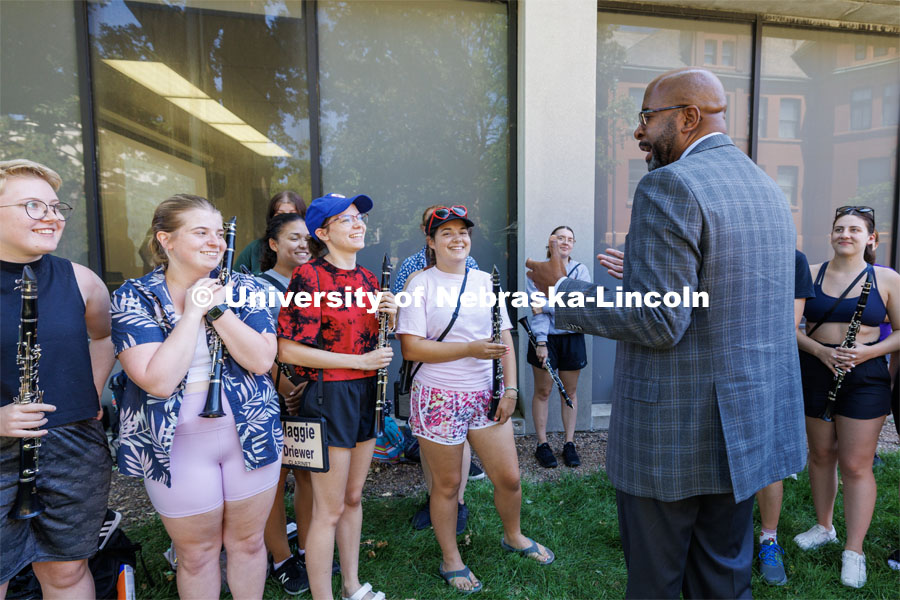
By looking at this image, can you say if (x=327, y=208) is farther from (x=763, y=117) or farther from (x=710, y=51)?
(x=763, y=117)

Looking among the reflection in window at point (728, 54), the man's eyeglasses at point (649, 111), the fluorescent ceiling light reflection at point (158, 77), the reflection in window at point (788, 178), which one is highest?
the reflection in window at point (728, 54)

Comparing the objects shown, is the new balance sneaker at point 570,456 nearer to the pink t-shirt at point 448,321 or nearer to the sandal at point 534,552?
the sandal at point 534,552

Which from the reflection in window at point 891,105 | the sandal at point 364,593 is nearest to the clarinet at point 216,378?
the sandal at point 364,593

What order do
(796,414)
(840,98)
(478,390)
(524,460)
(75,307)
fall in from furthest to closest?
1. (840,98)
2. (524,460)
3. (478,390)
4. (75,307)
5. (796,414)

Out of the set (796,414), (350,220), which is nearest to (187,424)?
(350,220)

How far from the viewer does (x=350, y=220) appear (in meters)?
2.55

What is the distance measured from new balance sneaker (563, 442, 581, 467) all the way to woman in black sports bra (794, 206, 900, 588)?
1745mm

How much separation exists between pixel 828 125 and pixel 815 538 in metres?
5.47

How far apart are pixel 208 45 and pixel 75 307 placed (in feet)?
13.5

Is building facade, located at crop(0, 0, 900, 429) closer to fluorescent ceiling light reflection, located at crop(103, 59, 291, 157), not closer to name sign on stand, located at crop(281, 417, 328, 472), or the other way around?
fluorescent ceiling light reflection, located at crop(103, 59, 291, 157)

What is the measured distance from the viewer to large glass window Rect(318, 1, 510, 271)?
5242 mm

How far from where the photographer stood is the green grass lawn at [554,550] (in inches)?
111

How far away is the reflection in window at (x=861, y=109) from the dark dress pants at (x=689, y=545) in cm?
684

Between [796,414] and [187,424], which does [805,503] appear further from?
[187,424]
